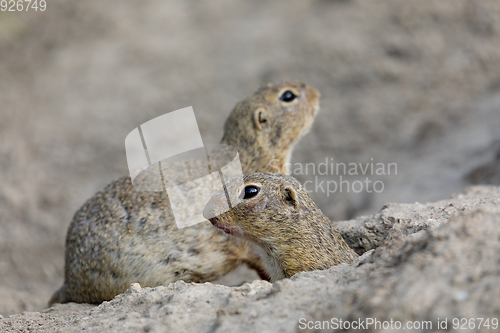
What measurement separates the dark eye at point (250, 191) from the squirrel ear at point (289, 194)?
10.1 inches

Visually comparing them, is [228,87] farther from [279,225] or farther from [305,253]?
[305,253]

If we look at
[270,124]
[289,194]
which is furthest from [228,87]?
[289,194]

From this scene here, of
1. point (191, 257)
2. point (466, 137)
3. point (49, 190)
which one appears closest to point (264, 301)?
point (191, 257)

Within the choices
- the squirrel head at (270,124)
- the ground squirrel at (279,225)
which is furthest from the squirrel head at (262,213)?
A: the squirrel head at (270,124)

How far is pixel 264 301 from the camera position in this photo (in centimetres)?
297

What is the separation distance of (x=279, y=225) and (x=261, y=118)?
2.14m

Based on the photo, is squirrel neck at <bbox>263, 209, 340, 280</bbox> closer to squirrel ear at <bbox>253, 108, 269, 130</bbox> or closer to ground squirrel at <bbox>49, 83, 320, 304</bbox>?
ground squirrel at <bbox>49, 83, 320, 304</bbox>

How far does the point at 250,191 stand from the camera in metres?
Result: 4.31

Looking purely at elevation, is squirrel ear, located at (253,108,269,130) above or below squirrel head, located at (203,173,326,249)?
above

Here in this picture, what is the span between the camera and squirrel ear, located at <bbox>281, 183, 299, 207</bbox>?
14.2 ft

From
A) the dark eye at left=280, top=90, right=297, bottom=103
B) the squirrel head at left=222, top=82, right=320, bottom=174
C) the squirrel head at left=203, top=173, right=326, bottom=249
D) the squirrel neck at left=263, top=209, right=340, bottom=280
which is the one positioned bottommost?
the squirrel neck at left=263, top=209, right=340, bottom=280

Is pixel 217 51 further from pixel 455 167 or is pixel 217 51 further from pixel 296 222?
pixel 296 222

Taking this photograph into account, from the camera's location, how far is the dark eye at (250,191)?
4.30 metres

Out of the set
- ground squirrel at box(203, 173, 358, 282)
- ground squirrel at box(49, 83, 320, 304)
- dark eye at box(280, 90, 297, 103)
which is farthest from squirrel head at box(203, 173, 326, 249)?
dark eye at box(280, 90, 297, 103)
